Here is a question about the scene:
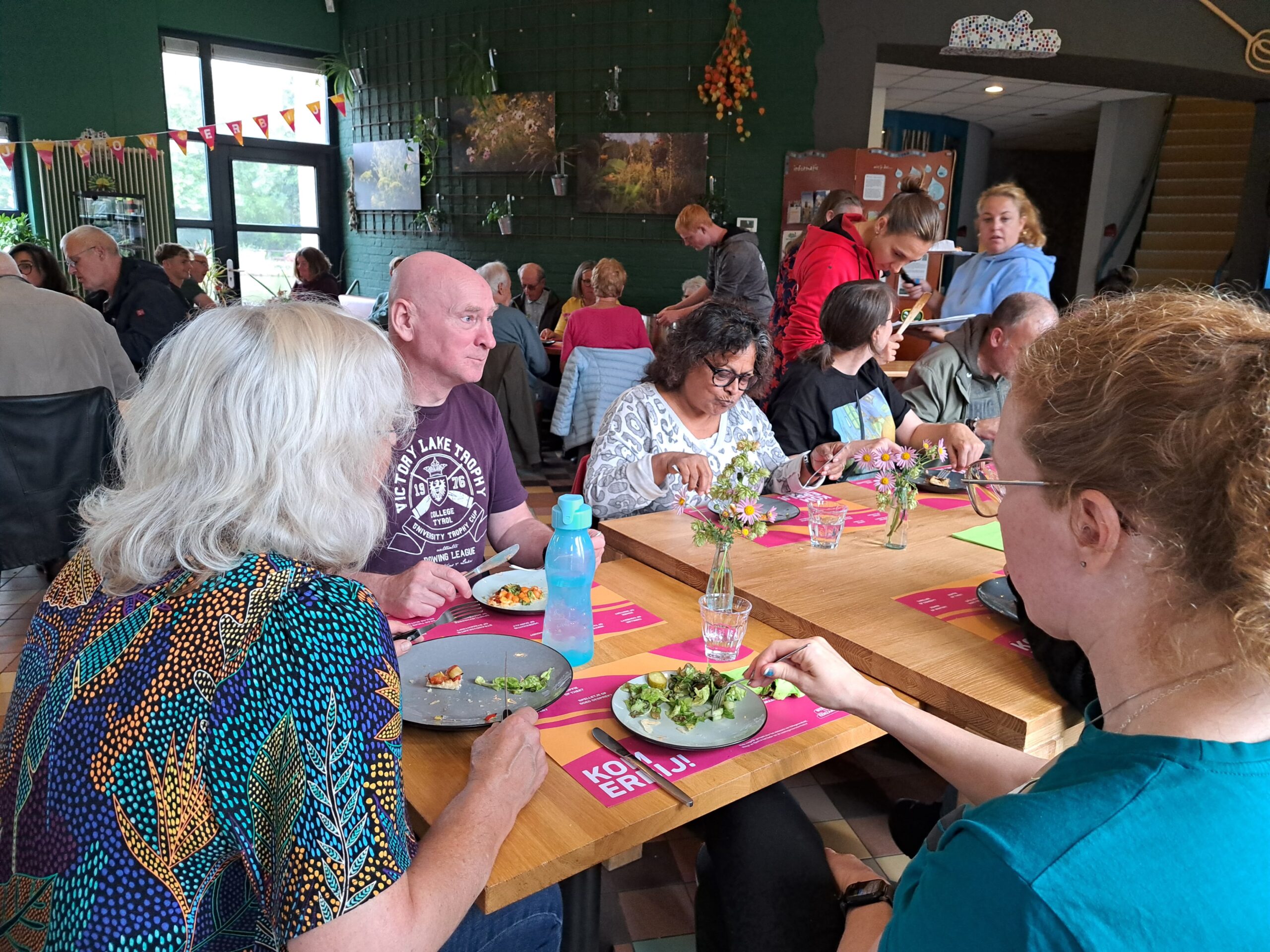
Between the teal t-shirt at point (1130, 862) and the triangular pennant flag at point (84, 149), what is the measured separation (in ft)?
32.0

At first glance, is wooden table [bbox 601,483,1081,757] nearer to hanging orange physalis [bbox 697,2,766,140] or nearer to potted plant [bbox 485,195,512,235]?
hanging orange physalis [bbox 697,2,766,140]

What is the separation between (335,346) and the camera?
104cm

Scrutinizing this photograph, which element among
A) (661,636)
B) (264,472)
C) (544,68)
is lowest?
(661,636)

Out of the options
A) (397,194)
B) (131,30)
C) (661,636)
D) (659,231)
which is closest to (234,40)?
(131,30)

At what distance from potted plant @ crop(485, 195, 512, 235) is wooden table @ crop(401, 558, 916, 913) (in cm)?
758

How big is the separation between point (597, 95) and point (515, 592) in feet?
22.6

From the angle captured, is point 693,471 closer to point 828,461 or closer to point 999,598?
A: point 828,461

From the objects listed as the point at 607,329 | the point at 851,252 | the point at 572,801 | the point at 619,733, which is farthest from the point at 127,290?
the point at 572,801

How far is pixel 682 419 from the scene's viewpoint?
2.57m

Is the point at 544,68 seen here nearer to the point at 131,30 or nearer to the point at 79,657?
the point at 131,30

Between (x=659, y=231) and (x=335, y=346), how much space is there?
22.7 ft

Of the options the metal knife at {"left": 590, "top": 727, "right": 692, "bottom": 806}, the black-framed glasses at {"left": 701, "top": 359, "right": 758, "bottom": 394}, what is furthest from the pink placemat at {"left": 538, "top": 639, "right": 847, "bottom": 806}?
the black-framed glasses at {"left": 701, "top": 359, "right": 758, "bottom": 394}

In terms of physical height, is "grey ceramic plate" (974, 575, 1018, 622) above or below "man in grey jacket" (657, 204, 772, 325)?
below

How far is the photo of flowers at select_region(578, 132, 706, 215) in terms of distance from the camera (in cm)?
731
